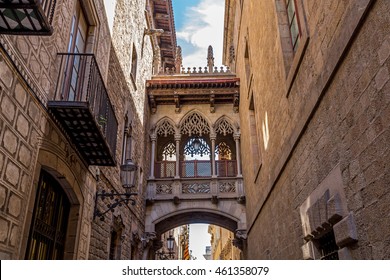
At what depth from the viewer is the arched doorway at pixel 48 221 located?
4379mm

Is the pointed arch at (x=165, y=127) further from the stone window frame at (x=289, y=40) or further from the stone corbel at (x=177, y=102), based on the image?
the stone window frame at (x=289, y=40)

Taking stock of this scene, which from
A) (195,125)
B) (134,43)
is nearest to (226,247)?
(195,125)

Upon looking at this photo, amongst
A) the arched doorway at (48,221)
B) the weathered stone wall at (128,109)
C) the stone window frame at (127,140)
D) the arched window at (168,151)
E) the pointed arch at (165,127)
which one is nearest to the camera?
the arched doorway at (48,221)

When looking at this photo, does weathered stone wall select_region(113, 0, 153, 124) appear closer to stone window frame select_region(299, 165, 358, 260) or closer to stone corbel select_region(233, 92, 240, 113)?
stone corbel select_region(233, 92, 240, 113)

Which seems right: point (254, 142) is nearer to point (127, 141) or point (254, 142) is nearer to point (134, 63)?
point (127, 141)

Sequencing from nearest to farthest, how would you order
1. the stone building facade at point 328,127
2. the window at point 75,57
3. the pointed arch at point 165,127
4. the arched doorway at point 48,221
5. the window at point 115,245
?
1. the stone building facade at point 328,127
2. the arched doorway at point 48,221
3. the window at point 75,57
4. the window at point 115,245
5. the pointed arch at point 165,127

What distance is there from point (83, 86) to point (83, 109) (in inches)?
50.5

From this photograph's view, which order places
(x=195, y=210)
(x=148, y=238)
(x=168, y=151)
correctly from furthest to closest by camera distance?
(x=168, y=151)
(x=195, y=210)
(x=148, y=238)

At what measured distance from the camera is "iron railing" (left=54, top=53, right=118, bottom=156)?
190 inches

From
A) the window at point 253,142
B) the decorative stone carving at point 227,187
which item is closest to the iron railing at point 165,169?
the decorative stone carving at point 227,187

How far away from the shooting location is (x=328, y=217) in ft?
11.1

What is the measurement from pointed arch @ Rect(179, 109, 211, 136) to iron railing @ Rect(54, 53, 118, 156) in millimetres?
7827

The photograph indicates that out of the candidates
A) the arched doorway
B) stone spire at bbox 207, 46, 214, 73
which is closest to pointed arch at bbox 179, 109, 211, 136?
stone spire at bbox 207, 46, 214, 73
